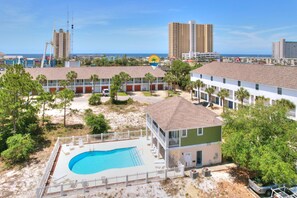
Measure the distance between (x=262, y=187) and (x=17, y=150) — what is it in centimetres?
2435

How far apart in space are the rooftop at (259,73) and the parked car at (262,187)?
21688 millimetres

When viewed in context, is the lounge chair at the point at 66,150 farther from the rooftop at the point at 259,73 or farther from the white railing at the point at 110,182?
the rooftop at the point at 259,73

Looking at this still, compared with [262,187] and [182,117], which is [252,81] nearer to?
[182,117]

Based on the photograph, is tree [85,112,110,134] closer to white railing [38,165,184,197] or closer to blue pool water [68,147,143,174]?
blue pool water [68,147,143,174]

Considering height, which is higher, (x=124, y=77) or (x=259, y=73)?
(x=124, y=77)

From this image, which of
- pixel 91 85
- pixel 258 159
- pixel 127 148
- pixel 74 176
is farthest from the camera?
pixel 91 85

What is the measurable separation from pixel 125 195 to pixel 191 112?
10870mm

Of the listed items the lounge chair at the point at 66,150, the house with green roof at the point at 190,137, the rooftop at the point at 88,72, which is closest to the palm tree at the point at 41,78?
the rooftop at the point at 88,72

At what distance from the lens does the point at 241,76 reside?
48.3 m

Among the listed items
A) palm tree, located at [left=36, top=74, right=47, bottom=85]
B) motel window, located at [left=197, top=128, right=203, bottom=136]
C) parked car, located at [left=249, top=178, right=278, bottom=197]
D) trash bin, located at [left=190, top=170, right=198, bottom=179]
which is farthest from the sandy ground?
palm tree, located at [left=36, top=74, right=47, bottom=85]

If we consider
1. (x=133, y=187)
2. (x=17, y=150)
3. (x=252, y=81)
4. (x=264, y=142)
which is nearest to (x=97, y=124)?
(x=17, y=150)

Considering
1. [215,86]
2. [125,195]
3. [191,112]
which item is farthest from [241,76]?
[125,195]

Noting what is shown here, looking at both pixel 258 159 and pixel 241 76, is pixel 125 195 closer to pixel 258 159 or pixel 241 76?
pixel 258 159

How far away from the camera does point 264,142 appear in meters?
21.2
